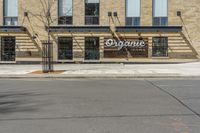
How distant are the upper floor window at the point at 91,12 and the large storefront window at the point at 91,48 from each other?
1.54 metres

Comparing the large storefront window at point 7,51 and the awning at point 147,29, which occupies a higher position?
the awning at point 147,29

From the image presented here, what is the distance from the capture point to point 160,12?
42.3 metres

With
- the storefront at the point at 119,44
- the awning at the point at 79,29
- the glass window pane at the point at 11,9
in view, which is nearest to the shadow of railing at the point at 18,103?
the awning at the point at 79,29

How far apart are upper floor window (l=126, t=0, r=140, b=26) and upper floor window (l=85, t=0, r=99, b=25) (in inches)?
117

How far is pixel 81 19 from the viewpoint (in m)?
42.7

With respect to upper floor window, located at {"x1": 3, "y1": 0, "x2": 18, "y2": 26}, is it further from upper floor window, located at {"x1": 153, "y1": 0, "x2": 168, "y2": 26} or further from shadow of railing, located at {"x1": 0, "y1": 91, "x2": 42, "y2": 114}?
shadow of railing, located at {"x1": 0, "y1": 91, "x2": 42, "y2": 114}

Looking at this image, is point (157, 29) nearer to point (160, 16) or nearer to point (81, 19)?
point (160, 16)

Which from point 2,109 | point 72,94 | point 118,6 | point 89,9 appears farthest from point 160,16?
point 2,109

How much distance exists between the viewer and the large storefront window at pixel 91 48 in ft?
140

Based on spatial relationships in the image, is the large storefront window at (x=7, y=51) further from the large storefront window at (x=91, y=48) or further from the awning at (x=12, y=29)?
the large storefront window at (x=91, y=48)

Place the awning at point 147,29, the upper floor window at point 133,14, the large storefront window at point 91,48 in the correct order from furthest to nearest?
the large storefront window at point 91,48, the upper floor window at point 133,14, the awning at point 147,29

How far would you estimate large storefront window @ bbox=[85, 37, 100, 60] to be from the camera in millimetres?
42812

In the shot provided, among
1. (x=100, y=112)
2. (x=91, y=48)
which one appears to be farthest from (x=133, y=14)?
(x=100, y=112)

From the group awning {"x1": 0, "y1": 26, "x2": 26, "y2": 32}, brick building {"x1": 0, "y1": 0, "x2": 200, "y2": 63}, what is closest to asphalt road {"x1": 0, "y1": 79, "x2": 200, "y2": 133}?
brick building {"x1": 0, "y1": 0, "x2": 200, "y2": 63}
